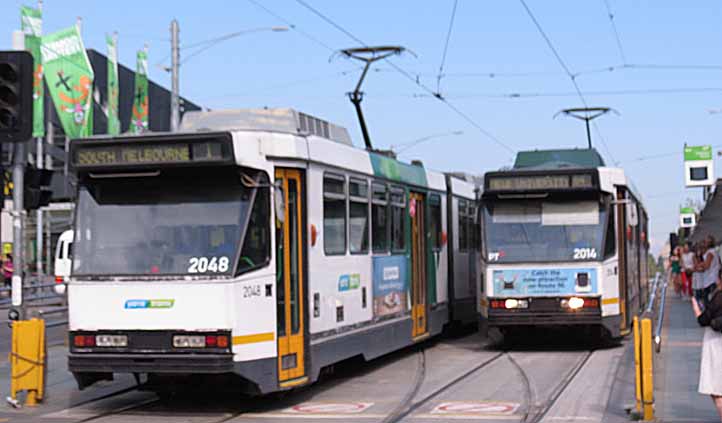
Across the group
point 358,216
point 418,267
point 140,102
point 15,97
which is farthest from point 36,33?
point 15,97

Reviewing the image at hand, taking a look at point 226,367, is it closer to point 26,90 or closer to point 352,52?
point 26,90

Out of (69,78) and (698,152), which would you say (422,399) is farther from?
(698,152)

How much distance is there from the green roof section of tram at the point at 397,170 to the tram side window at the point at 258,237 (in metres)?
3.84

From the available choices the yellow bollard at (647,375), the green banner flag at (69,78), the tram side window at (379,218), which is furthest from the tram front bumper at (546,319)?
the green banner flag at (69,78)

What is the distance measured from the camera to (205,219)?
38.5ft

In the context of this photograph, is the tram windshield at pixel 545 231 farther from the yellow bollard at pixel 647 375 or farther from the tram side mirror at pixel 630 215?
the yellow bollard at pixel 647 375

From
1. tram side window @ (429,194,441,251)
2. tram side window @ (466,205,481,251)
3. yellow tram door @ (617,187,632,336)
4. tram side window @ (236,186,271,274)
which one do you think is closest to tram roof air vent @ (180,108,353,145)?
tram side window @ (236,186,271,274)

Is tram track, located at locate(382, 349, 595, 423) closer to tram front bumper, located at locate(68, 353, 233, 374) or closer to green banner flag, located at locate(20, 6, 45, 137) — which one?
tram front bumper, located at locate(68, 353, 233, 374)

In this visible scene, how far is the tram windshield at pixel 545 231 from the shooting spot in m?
17.8

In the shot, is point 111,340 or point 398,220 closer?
point 111,340

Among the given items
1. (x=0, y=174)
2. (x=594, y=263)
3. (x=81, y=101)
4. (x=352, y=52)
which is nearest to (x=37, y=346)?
(x=0, y=174)

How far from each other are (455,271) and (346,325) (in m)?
7.28

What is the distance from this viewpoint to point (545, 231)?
707 inches

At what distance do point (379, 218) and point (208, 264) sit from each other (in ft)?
15.0
